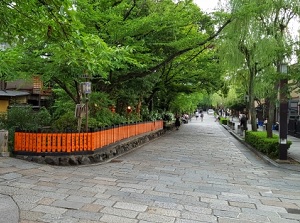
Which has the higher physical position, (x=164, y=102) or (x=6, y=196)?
(x=164, y=102)

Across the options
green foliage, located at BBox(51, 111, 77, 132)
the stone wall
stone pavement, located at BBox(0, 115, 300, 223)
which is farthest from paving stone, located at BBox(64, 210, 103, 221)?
green foliage, located at BBox(51, 111, 77, 132)

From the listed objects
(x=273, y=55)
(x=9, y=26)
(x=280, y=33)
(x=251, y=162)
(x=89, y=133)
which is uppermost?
(x=280, y=33)

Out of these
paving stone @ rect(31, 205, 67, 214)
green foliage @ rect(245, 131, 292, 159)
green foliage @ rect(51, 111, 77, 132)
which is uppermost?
green foliage @ rect(51, 111, 77, 132)

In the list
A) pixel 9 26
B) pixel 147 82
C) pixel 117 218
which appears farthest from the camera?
pixel 147 82

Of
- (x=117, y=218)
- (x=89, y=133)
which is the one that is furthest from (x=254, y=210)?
(x=89, y=133)

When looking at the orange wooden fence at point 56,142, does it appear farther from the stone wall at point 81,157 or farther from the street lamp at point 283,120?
the street lamp at point 283,120

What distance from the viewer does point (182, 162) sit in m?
11.2

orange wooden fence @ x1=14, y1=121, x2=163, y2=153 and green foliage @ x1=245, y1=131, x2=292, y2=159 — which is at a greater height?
orange wooden fence @ x1=14, y1=121, x2=163, y2=153

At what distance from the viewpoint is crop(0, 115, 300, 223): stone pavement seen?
5113 millimetres

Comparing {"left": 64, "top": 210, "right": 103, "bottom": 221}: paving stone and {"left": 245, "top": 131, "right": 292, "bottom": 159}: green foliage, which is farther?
{"left": 245, "top": 131, "right": 292, "bottom": 159}: green foliage

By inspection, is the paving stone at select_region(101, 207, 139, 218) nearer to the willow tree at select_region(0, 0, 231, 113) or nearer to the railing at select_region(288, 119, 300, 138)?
the willow tree at select_region(0, 0, 231, 113)

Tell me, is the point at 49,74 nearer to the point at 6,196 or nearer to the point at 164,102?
the point at 6,196

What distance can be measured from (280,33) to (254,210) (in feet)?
37.6

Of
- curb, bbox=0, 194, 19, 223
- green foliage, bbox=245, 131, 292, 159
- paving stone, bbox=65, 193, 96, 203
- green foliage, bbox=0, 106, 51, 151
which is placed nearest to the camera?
curb, bbox=0, 194, 19, 223
